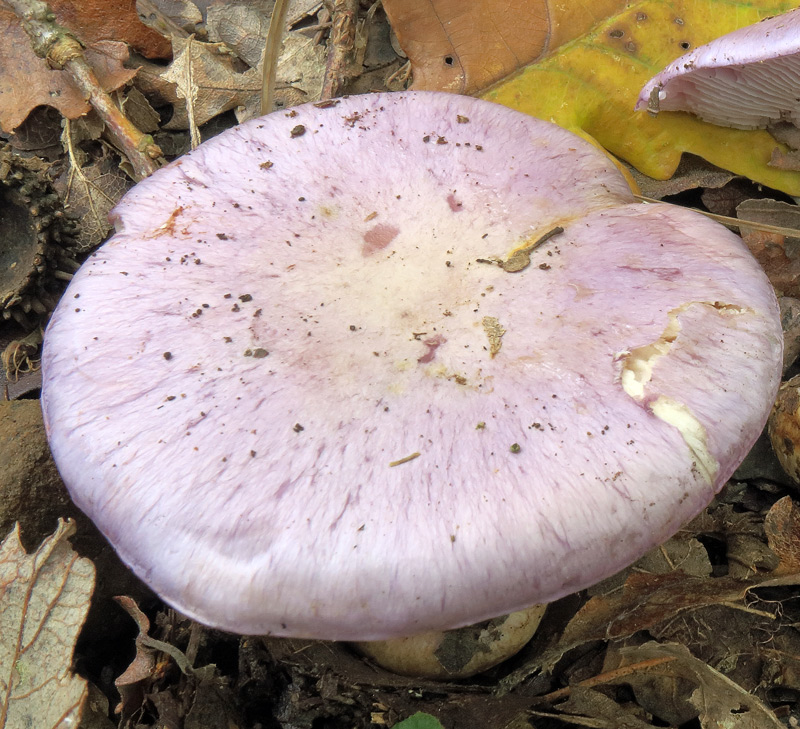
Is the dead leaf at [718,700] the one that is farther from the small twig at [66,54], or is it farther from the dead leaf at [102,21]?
the dead leaf at [102,21]

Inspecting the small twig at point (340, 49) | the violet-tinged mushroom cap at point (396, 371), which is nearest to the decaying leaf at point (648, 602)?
the violet-tinged mushroom cap at point (396, 371)

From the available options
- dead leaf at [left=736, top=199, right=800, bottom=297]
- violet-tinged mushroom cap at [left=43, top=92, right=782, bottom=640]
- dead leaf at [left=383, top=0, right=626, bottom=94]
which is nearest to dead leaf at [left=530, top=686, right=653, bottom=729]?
violet-tinged mushroom cap at [left=43, top=92, right=782, bottom=640]

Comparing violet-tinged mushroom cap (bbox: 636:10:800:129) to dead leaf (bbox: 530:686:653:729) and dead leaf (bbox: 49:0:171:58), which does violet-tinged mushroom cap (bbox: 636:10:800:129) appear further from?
dead leaf (bbox: 49:0:171:58)

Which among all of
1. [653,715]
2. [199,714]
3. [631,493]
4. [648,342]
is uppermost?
[648,342]

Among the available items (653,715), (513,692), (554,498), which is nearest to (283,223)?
(554,498)

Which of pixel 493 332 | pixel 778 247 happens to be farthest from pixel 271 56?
pixel 778 247

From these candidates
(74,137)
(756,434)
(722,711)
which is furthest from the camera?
(74,137)

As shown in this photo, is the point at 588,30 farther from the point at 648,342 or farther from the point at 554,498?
the point at 554,498
